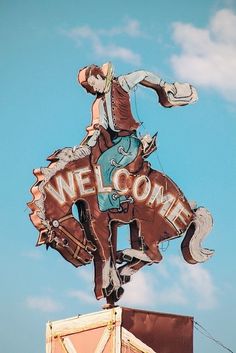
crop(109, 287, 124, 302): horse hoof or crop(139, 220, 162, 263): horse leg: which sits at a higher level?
crop(139, 220, 162, 263): horse leg

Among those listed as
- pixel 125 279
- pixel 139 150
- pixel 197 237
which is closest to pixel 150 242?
pixel 125 279

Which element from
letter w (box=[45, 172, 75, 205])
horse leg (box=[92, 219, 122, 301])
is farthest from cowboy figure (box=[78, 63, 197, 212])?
letter w (box=[45, 172, 75, 205])

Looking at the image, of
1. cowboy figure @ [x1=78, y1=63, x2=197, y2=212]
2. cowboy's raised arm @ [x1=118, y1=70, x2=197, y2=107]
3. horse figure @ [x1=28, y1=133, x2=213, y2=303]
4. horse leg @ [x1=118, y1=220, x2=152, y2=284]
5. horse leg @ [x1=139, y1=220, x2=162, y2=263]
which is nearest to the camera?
horse figure @ [x1=28, y1=133, x2=213, y2=303]

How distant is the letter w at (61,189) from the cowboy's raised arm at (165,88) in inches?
125

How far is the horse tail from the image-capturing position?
31.9m

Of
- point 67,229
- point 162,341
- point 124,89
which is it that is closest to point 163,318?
point 162,341

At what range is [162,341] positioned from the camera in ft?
91.4

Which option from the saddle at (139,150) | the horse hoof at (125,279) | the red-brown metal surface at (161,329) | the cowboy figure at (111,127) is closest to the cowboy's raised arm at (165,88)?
the cowboy figure at (111,127)

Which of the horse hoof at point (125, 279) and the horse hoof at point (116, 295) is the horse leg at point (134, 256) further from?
the horse hoof at point (116, 295)

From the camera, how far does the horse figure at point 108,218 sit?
2925cm

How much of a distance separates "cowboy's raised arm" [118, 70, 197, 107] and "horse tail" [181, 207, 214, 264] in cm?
277

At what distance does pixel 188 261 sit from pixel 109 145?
3.64m

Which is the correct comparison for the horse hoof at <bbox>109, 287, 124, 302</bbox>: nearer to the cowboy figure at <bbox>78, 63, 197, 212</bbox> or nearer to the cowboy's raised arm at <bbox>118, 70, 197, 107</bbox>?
the cowboy figure at <bbox>78, 63, 197, 212</bbox>

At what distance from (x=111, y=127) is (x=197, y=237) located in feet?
12.0
